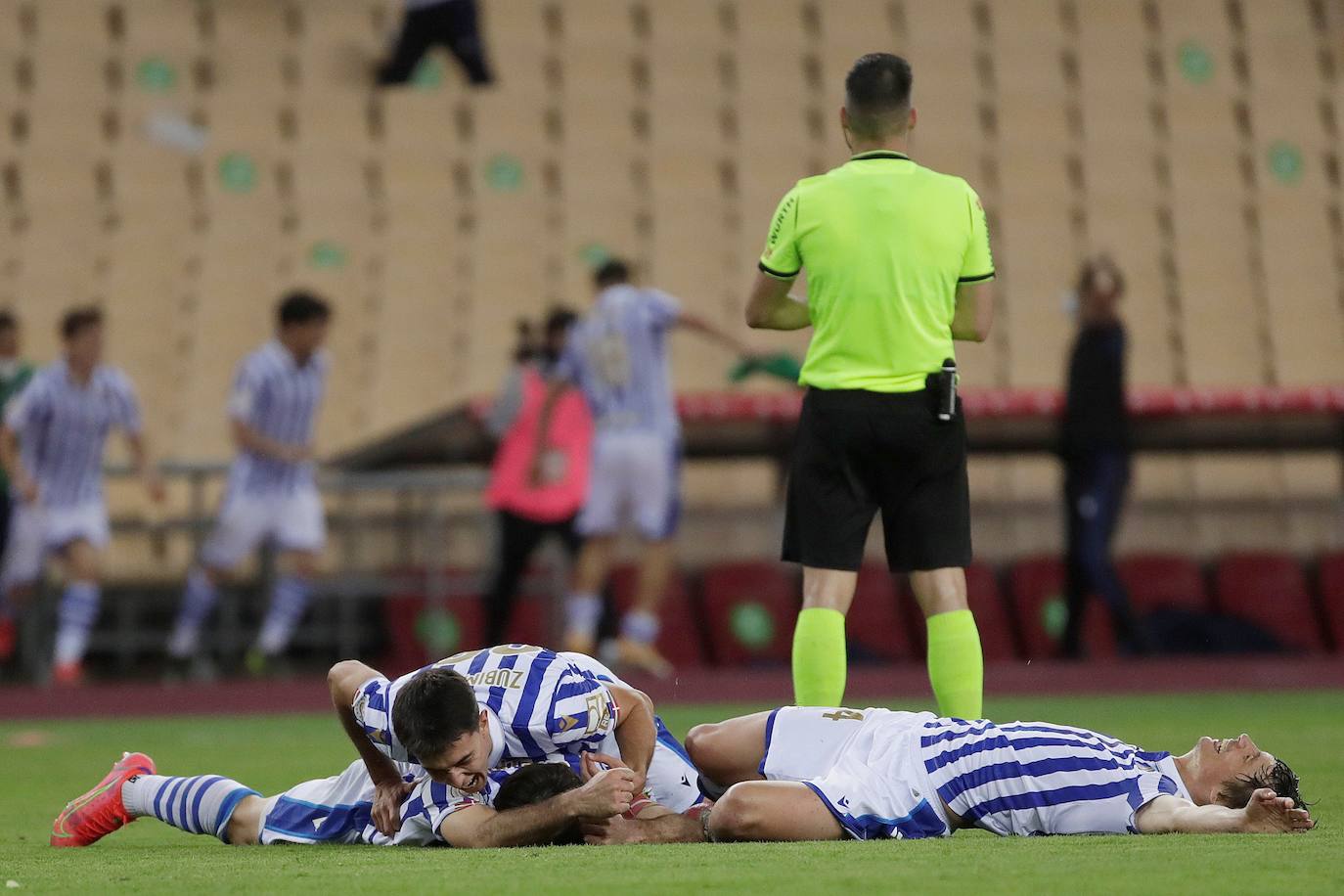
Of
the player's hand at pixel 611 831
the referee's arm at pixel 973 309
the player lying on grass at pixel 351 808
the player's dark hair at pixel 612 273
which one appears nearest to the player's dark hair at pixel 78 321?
the player's dark hair at pixel 612 273

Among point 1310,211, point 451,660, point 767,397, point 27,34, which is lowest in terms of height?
point 451,660

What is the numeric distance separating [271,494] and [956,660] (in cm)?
637

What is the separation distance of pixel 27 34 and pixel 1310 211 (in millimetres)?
9388

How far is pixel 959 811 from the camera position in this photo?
4.41m

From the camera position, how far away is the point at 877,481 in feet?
17.7

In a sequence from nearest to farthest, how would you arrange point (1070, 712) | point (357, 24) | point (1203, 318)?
1. point (1070, 712)
2. point (1203, 318)
3. point (357, 24)

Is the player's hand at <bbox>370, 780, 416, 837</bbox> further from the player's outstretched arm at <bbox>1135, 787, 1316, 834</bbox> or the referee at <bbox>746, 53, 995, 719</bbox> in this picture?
the player's outstretched arm at <bbox>1135, 787, 1316, 834</bbox>

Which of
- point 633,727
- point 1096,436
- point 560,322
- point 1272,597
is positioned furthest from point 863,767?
point 1272,597

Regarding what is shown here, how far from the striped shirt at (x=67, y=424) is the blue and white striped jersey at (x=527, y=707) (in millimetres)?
6804

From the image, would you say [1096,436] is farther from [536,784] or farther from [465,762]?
[465,762]

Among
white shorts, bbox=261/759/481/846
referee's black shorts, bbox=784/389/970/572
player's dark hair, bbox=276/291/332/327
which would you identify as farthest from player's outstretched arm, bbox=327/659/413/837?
player's dark hair, bbox=276/291/332/327

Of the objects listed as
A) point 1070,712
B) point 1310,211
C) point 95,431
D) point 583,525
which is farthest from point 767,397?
point 1310,211

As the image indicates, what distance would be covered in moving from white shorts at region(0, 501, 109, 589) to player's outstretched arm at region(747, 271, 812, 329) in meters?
6.21

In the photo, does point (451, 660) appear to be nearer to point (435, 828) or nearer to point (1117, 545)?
point (435, 828)
